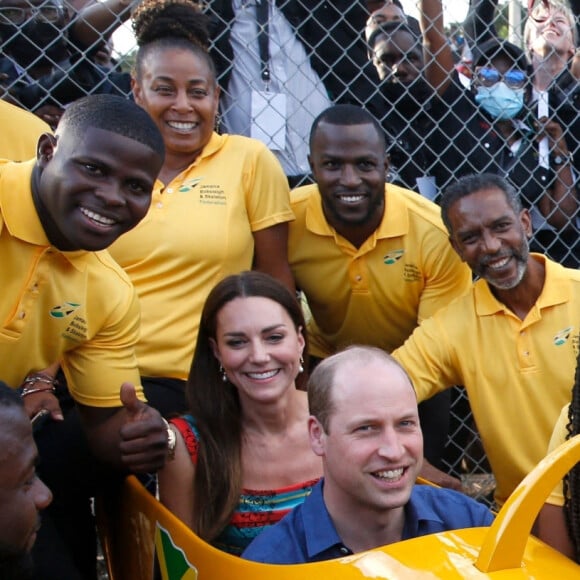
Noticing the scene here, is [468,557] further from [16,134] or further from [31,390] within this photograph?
[16,134]

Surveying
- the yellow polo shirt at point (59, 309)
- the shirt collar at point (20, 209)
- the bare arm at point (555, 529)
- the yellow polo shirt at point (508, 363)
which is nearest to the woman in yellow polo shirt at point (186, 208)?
the yellow polo shirt at point (59, 309)

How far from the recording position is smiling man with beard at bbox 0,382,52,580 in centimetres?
215

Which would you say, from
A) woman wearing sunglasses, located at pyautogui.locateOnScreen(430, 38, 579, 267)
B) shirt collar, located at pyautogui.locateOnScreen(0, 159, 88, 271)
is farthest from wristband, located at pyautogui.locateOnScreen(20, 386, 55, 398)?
woman wearing sunglasses, located at pyautogui.locateOnScreen(430, 38, 579, 267)

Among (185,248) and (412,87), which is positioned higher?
(412,87)

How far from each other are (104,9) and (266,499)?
226 cm

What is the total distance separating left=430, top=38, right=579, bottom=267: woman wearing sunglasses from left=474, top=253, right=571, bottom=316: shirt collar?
4.06ft

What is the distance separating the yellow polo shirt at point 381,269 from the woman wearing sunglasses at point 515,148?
1.03m

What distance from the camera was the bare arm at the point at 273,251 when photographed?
368 centimetres

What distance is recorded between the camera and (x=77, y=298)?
9.01 feet

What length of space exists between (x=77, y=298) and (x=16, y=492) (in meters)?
0.70

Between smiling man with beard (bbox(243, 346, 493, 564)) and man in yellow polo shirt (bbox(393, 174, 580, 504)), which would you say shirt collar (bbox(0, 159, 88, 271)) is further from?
man in yellow polo shirt (bbox(393, 174, 580, 504))

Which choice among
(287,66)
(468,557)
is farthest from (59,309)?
(287,66)

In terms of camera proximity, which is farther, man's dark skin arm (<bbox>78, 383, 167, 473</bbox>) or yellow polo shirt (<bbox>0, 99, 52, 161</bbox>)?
yellow polo shirt (<bbox>0, 99, 52, 161</bbox>)

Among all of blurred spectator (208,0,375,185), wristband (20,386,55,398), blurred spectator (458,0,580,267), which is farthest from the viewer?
blurred spectator (458,0,580,267)
